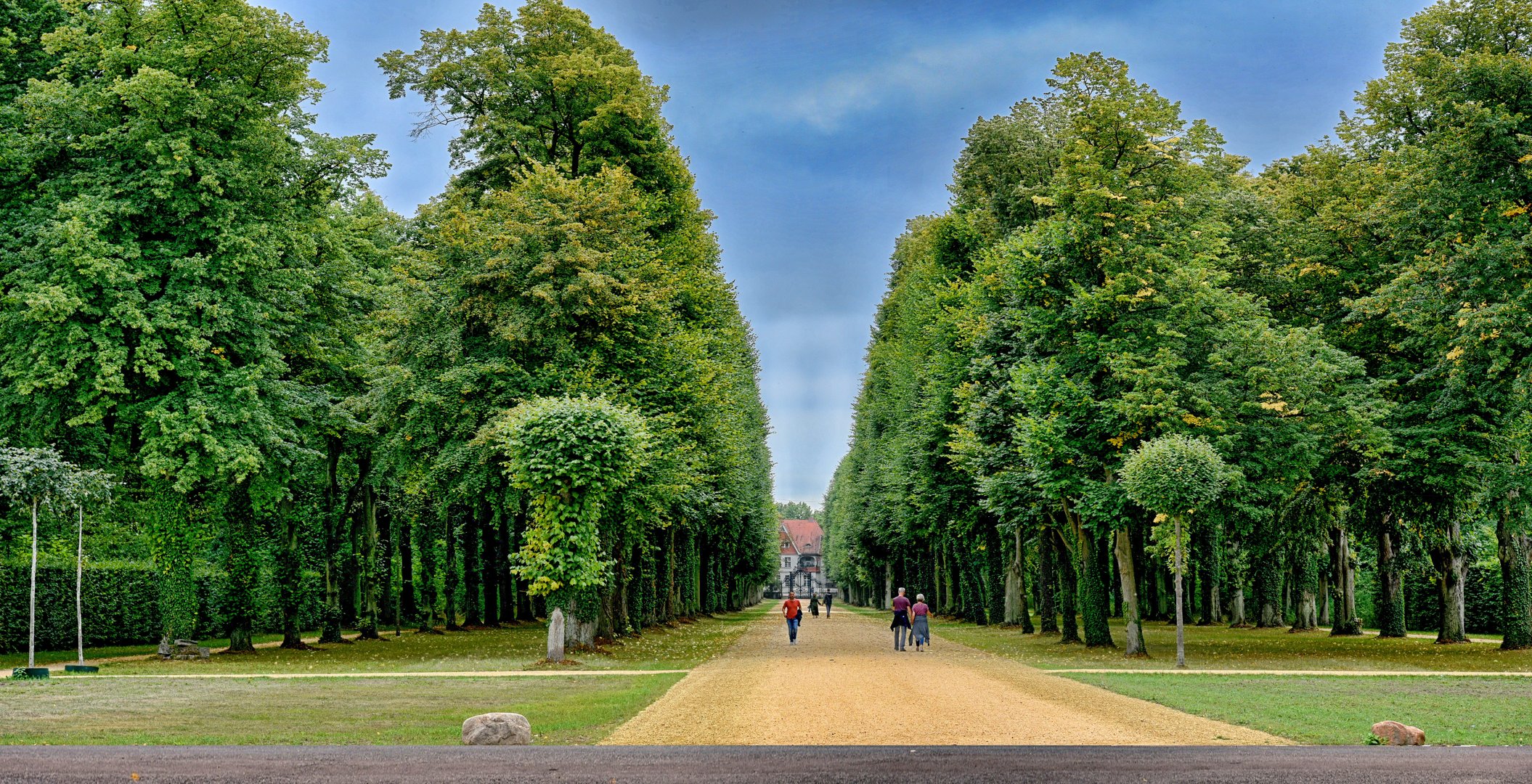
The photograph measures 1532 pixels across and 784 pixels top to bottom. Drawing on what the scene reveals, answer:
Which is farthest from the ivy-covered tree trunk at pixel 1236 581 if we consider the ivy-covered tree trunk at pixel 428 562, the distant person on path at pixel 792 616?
the ivy-covered tree trunk at pixel 428 562

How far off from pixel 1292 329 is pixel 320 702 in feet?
76.5

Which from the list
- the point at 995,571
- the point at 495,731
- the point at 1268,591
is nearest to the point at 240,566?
the point at 495,731

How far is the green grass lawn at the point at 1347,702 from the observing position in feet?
43.9

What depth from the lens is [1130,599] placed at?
28.7 metres

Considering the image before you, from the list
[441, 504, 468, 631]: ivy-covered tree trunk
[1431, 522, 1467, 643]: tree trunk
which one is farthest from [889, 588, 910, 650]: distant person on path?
[441, 504, 468, 631]: ivy-covered tree trunk

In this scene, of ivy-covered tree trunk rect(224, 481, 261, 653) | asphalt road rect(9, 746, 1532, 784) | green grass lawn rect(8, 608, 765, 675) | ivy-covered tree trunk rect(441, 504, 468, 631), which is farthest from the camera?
ivy-covered tree trunk rect(441, 504, 468, 631)

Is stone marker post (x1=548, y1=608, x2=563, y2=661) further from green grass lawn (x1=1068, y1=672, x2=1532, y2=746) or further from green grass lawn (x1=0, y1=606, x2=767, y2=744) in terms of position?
green grass lawn (x1=1068, y1=672, x2=1532, y2=746)

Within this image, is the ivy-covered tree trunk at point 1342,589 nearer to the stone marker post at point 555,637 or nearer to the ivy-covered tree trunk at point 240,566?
the stone marker post at point 555,637

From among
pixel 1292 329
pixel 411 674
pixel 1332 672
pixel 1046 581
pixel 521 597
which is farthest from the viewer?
pixel 521 597

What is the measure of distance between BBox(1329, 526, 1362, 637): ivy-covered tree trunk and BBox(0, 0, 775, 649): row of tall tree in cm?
2258

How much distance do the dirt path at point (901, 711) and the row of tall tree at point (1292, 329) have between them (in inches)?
279

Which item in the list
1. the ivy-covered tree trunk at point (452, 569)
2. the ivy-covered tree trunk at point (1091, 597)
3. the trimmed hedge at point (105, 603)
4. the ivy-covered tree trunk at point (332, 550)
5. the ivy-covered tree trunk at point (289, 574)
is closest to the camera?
the trimmed hedge at point (105, 603)

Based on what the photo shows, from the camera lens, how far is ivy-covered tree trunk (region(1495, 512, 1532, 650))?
2809cm

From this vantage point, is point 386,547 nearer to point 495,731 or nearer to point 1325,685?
point 495,731
